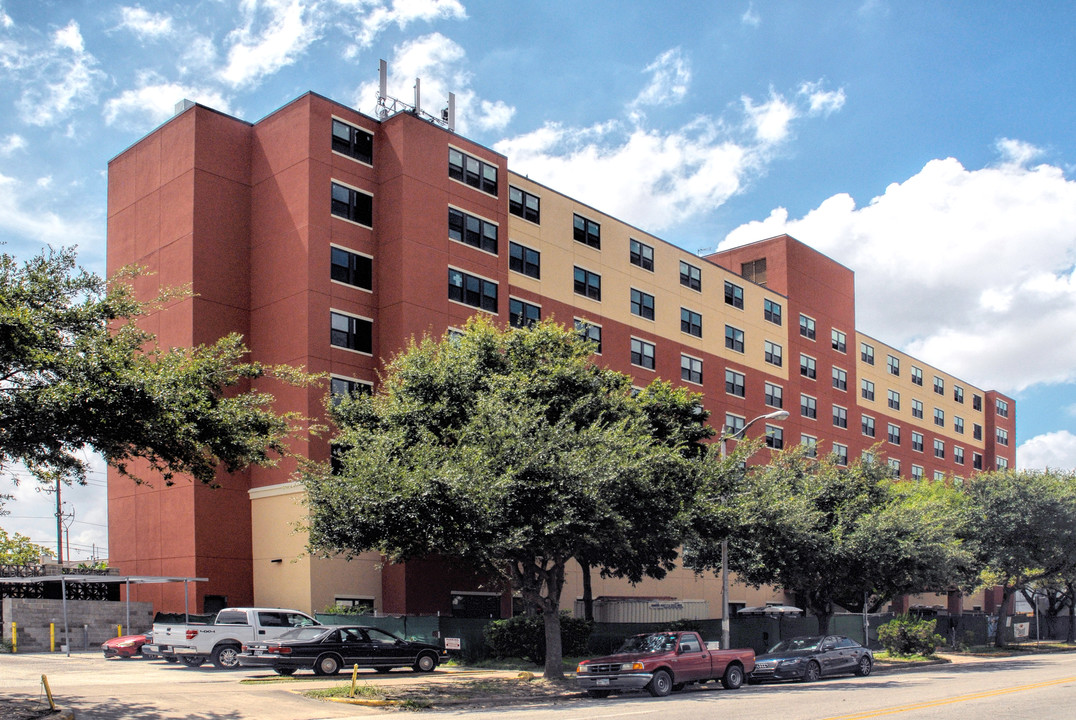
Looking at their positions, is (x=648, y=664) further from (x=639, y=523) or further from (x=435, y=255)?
(x=435, y=255)

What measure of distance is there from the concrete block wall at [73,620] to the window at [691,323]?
31375 millimetres

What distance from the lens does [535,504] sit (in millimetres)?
25219

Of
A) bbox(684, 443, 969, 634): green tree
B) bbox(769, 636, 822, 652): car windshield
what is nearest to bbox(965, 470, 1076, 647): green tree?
bbox(684, 443, 969, 634): green tree

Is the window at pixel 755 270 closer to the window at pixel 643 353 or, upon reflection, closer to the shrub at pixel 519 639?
the window at pixel 643 353

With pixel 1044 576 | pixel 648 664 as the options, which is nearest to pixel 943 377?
pixel 1044 576

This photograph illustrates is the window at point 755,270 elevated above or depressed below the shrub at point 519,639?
above

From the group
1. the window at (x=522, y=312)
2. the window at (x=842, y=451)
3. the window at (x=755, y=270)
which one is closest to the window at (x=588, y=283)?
the window at (x=522, y=312)

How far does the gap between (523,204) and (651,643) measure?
88.6 ft

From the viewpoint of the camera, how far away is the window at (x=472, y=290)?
43812 mm

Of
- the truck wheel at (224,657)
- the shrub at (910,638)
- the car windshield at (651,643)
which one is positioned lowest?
the shrub at (910,638)

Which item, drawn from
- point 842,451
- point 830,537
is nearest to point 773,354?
point 842,451

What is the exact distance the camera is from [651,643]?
85.4 feet

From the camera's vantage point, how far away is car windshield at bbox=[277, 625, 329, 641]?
90.3 feet

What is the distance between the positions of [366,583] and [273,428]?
20688 mm
